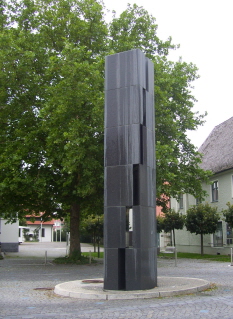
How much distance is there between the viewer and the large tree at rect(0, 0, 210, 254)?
64.6 feet

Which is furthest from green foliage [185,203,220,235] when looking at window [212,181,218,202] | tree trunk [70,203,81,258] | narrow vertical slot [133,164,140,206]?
narrow vertical slot [133,164,140,206]

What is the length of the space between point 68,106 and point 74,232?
28.2 ft

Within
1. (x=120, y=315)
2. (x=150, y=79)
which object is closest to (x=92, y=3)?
(x=150, y=79)

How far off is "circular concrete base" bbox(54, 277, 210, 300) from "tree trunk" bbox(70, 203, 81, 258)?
1148cm

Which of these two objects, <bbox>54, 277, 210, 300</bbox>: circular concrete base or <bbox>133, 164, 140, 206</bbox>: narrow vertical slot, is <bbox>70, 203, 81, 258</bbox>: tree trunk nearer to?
<bbox>54, 277, 210, 300</bbox>: circular concrete base

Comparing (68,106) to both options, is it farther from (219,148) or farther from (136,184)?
(219,148)

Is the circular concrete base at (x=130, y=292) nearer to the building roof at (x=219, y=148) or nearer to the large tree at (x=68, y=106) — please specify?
the large tree at (x=68, y=106)

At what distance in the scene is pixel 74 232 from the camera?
989 inches

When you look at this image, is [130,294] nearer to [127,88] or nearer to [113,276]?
[113,276]

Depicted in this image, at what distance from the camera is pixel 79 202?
23.9 m

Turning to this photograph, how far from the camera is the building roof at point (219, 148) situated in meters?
34.2

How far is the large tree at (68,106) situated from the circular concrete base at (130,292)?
6.83 m

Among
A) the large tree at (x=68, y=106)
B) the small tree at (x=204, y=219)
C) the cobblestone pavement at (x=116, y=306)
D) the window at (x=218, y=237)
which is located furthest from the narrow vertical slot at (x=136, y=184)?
the window at (x=218, y=237)

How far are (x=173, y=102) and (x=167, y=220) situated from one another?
50.0 feet
